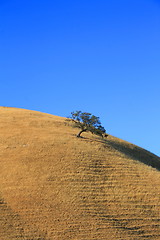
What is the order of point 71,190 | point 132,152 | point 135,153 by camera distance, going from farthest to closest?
point 135,153 → point 132,152 → point 71,190

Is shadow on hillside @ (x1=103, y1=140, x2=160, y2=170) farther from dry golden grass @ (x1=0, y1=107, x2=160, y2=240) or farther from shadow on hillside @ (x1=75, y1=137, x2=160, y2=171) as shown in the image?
dry golden grass @ (x1=0, y1=107, x2=160, y2=240)

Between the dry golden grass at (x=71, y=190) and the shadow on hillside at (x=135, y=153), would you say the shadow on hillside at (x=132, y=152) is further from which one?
the dry golden grass at (x=71, y=190)

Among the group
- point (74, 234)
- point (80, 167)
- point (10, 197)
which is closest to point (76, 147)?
point (80, 167)

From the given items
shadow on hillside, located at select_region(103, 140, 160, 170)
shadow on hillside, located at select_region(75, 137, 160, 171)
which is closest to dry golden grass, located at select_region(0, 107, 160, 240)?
shadow on hillside, located at select_region(75, 137, 160, 171)

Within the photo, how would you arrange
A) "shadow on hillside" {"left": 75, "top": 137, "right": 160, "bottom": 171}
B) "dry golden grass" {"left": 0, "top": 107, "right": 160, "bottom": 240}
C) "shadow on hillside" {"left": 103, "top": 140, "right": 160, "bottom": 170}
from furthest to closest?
1. "shadow on hillside" {"left": 103, "top": 140, "right": 160, "bottom": 170}
2. "shadow on hillside" {"left": 75, "top": 137, "right": 160, "bottom": 171}
3. "dry golden grass" {"left": 0, "top": 107, "right": 160, "bottom": 240}

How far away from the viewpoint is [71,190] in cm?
4200

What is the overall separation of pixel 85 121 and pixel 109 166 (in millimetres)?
12064

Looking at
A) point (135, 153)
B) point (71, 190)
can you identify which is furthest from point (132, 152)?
point (71, 190)

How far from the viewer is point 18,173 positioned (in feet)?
147

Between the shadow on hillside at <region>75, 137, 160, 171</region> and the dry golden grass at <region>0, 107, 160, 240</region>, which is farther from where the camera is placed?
the shadow on hillside at <region>75, 137, 160, 171</region>

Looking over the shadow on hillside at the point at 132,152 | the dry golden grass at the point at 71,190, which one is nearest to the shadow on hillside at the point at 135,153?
the shadow on hillside at the point at 132,152

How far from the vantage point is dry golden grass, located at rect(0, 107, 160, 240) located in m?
36.7

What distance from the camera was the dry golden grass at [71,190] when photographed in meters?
36.7

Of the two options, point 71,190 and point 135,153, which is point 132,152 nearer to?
point 135,153
